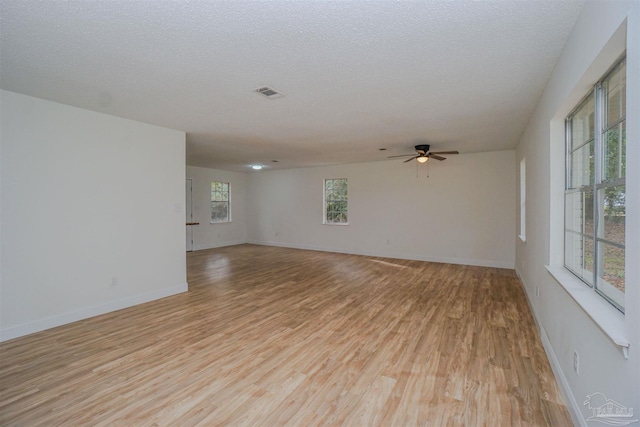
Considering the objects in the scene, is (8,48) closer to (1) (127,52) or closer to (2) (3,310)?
(1) (127,52)

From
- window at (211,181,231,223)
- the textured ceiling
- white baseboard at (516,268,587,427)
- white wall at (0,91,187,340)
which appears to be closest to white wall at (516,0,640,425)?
white baseboard at (516,268,587,427)

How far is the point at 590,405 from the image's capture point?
5.21ft

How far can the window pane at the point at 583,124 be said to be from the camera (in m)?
1.96

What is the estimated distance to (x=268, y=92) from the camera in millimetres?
2941

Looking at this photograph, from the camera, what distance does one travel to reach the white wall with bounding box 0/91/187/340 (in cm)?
302

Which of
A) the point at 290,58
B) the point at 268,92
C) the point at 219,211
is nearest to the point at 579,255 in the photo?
the point at 290,58

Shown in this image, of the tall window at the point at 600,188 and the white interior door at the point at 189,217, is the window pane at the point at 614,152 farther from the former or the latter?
the white interior door at the point at 189,217

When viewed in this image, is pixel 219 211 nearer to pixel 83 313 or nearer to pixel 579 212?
pixel 83 313

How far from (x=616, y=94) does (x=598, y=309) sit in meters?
1.17

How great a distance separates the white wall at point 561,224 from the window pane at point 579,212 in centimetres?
7

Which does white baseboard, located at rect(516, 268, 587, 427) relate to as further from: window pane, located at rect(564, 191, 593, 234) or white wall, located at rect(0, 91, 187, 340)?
white wall, located at rect(0, 91, 187, 340)

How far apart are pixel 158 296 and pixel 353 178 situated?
5439mm

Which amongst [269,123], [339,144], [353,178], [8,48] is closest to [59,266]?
[8,48]

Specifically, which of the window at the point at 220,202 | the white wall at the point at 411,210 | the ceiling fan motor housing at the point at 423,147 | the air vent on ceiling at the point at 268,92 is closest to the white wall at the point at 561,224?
the ceiling fan motor housing at the point at 423,147
